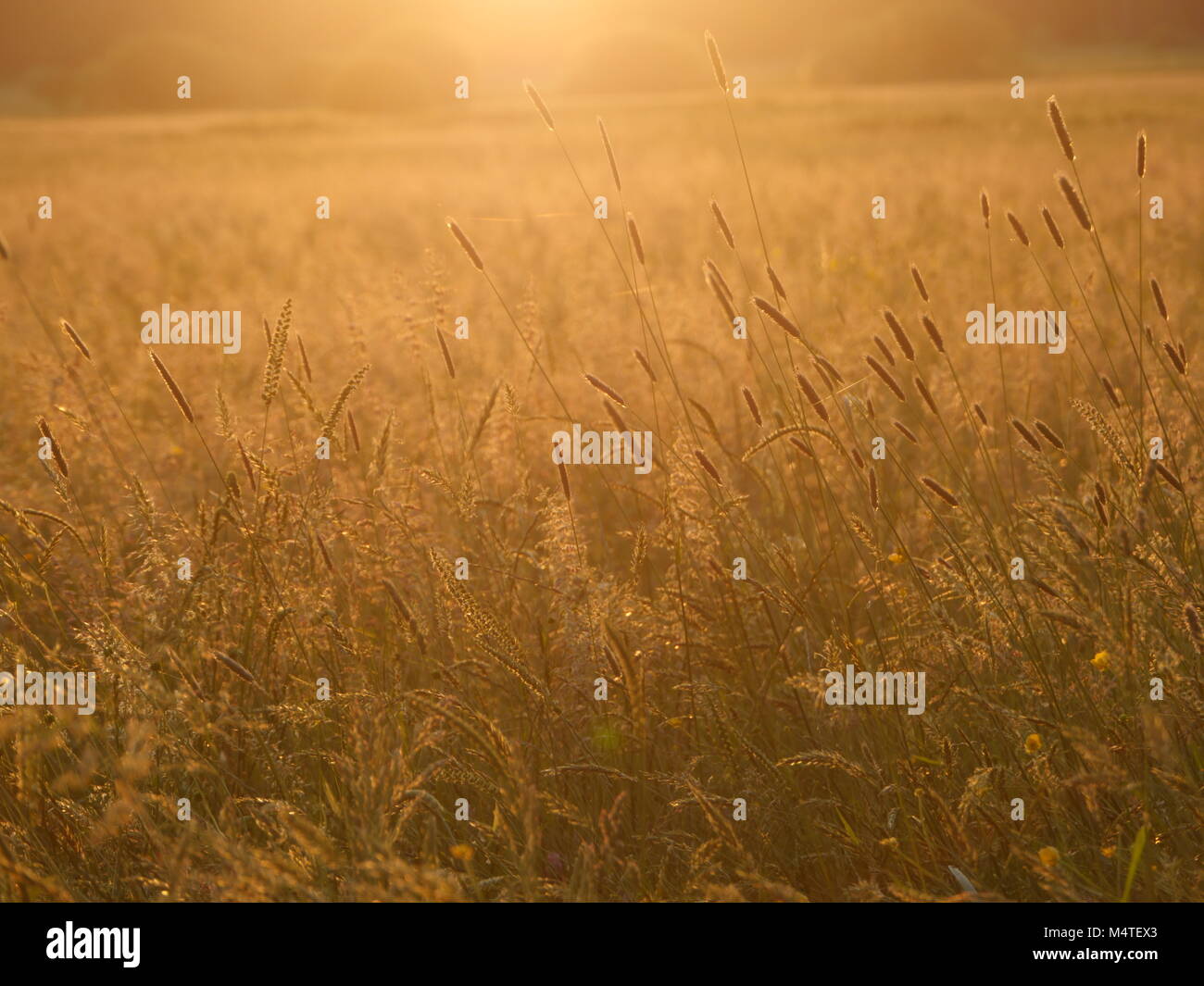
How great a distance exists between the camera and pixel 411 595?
2369mm

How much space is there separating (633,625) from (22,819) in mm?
1061

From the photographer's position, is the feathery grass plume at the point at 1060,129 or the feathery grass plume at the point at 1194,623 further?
the feathery grass plume at the point at 1060,129

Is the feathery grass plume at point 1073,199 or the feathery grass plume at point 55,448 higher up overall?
the feathery grass plume at point 1073,199

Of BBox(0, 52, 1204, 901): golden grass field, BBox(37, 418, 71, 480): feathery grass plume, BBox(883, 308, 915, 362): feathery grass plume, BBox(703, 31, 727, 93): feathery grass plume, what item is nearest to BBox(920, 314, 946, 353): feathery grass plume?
BBox(883, 308, 915, 362): feathery grass plume

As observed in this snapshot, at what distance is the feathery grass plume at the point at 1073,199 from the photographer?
173 centimetres

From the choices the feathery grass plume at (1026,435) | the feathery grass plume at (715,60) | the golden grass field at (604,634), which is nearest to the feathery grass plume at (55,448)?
the golden grass field at (604,634)

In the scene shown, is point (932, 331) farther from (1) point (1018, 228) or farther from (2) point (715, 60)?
(2) point (715, 60)

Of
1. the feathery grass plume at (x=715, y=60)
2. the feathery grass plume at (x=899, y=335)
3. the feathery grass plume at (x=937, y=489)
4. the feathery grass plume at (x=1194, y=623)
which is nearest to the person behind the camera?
the feathery grass plume at (x=1194, y=623)

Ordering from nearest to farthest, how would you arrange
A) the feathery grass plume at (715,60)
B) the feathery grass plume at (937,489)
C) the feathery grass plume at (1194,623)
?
the feathery grass plume at (1194,623) < the feathery grass plume at (937,489) < the feathery grass plume at (715,60)

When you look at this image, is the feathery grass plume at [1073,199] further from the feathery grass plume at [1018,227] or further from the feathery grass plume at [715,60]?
the feathery grass plume at [715,60]

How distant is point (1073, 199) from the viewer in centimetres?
179

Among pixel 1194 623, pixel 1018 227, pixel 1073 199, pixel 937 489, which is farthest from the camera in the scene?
pixel 1018 227

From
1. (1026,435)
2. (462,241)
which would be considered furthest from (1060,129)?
(462,241)

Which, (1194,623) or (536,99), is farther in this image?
(536,99)
